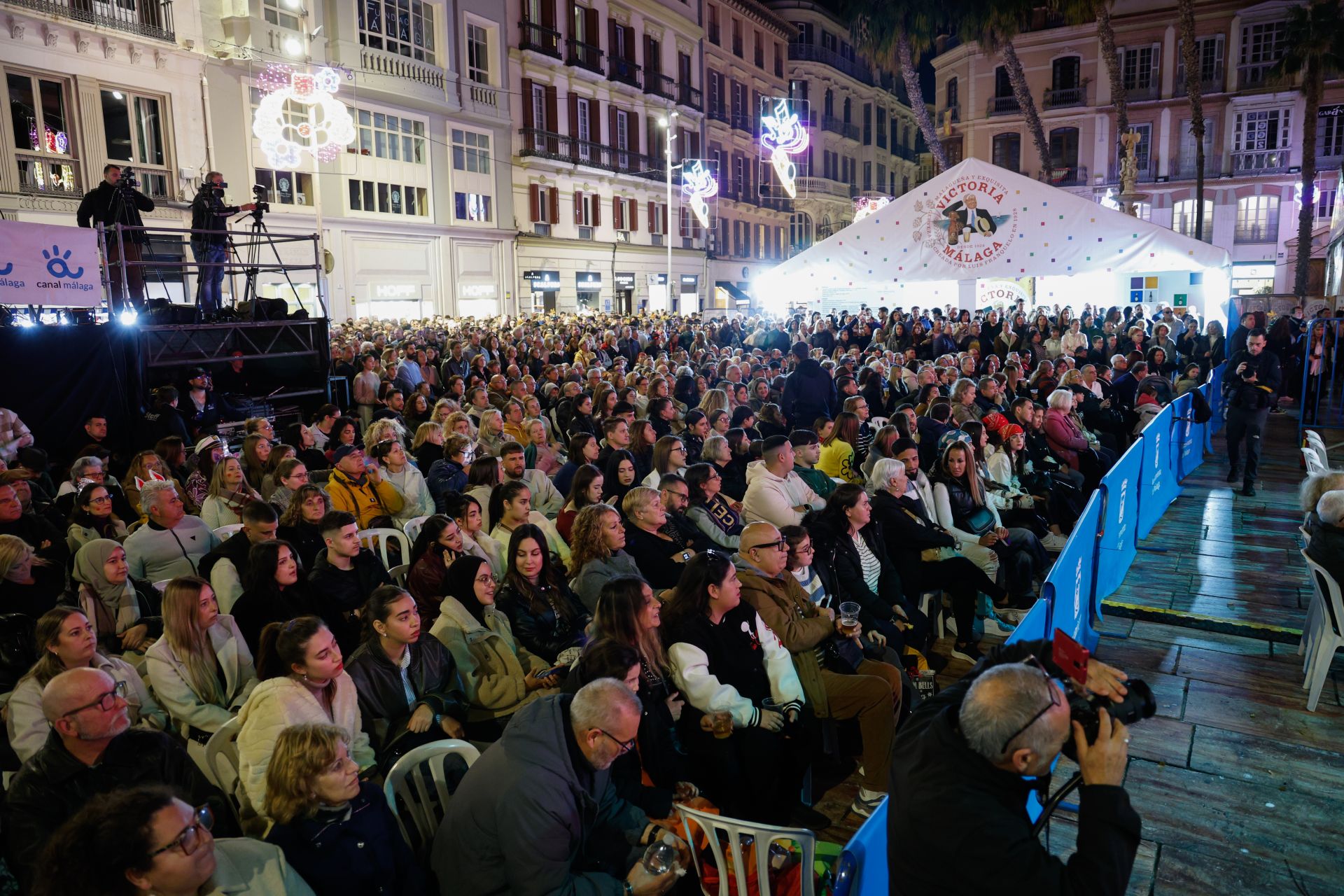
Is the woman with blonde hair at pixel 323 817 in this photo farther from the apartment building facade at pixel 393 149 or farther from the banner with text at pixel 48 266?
the apartment building facade at pixel 393 149

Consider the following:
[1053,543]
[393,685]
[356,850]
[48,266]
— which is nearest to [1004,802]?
[356,850]

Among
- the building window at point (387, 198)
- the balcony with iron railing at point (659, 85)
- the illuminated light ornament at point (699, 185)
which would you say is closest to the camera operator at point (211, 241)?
the building window at point (387, 198)

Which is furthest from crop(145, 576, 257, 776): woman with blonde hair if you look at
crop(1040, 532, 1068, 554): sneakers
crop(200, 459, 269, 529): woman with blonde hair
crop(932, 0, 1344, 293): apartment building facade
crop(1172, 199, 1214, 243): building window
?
crop(1172, 199, 1214, 243): building window

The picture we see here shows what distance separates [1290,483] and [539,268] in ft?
82.4

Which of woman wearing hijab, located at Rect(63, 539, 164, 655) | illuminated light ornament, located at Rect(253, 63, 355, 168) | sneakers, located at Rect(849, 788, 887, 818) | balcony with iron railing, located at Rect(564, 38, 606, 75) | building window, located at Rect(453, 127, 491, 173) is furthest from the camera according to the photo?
balcony with iron railing, located at Rect(564, 38, 606, 75)

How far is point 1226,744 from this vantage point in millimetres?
4465

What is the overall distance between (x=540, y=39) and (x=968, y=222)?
19.9m

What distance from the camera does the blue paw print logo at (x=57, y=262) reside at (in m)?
8.74

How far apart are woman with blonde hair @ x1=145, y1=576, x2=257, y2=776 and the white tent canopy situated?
14796 mm

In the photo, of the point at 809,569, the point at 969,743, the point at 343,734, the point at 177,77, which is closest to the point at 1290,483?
the point at 809,569

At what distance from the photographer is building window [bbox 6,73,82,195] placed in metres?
16.3

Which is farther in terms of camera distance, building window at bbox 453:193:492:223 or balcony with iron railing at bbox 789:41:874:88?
balcony with iron railing at bbox 789:41:874:88

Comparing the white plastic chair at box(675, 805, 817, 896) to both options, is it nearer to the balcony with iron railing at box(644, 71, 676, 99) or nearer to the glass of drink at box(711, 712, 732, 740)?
the glass of drink at box(711, 712, 732, 740)

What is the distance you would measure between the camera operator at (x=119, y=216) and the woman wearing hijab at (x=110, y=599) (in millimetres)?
6610
